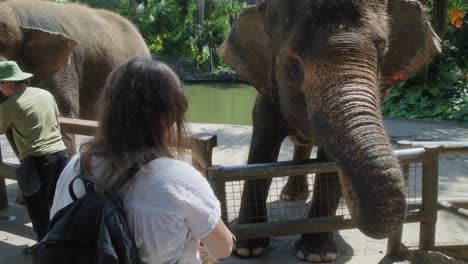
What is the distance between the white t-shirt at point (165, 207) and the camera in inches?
64.1

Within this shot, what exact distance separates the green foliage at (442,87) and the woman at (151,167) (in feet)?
34.8

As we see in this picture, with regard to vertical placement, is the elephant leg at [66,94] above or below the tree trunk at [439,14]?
below

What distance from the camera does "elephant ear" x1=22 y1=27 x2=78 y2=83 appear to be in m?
4.73

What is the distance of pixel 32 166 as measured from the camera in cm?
358

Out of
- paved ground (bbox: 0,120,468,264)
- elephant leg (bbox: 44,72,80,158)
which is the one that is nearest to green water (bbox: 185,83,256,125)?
paved ground (bbox: 0,120,468,264)

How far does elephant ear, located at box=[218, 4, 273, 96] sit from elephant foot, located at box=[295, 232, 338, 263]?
3.71 ft

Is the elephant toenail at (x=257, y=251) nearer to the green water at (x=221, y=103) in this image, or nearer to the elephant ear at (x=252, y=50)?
the elephant ear at (x=252, y=50)

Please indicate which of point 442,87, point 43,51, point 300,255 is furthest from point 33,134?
point 442,87

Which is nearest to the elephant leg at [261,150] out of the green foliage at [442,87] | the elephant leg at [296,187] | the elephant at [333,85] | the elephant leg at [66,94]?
the elephant at [333,85]

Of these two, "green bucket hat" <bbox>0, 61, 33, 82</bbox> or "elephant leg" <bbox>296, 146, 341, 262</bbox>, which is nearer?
"green bucket hat" <bbox>0, 61, 33, 82</bbox>

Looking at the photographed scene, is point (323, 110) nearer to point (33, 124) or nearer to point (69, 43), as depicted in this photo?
point (33, 124)

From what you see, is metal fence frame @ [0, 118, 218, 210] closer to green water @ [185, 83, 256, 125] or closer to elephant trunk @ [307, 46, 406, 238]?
elephant trunk @ [307, 46, 406, 238]

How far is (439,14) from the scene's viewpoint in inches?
506

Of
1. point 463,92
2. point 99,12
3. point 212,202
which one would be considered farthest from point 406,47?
point 463,92
